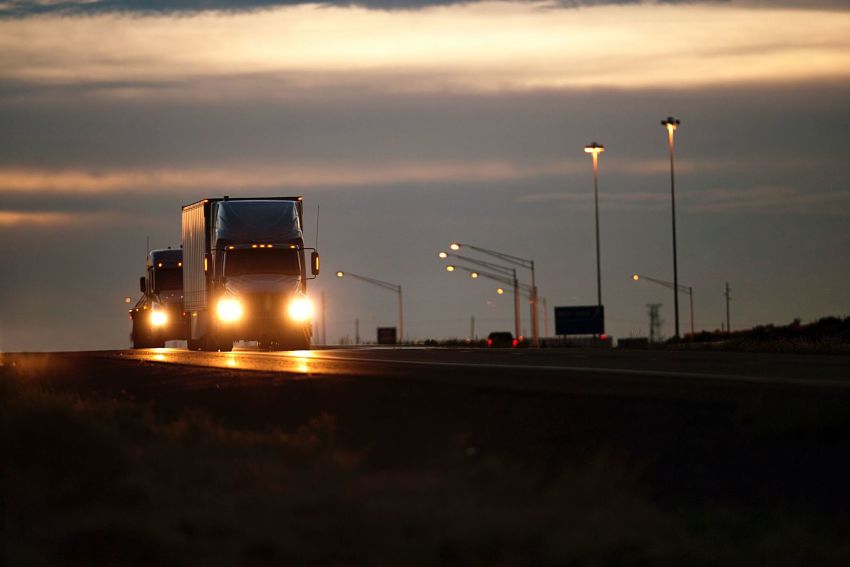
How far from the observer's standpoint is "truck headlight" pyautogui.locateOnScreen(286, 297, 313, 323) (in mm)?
45750

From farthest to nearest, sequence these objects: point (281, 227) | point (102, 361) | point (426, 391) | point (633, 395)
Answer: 1. point (281, 227)
2. point (102, 361)
3. point (426, 391)
4. point (633, 395)

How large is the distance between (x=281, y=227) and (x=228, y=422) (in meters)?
25.1

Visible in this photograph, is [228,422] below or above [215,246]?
below

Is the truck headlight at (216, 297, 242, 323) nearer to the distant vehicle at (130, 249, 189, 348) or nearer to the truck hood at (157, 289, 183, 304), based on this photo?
the distant vehicle at (130, 249, 189, 348)

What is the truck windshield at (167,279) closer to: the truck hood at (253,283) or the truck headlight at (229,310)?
the truck headlight at (229,310)

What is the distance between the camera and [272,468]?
45.0 ft

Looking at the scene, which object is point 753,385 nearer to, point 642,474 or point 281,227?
point 642,474

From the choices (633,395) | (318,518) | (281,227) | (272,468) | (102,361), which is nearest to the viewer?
(318,518)

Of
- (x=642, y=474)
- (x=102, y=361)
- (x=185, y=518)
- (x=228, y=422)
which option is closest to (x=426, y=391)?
(x=228, y=422)

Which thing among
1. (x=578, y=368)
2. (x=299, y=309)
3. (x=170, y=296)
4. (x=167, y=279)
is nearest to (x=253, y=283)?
(x=299, y=309)

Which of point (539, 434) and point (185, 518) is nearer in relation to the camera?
point (185, 518)

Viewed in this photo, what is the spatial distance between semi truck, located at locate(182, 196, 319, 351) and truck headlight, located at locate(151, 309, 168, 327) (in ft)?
41.9

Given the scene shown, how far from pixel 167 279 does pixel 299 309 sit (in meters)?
13.9

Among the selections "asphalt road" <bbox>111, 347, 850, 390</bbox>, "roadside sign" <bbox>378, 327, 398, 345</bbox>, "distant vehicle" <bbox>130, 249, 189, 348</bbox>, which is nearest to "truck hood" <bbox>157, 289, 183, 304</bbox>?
"distant vehicle" <bbox>130, 249, 189, 348</bbox>
